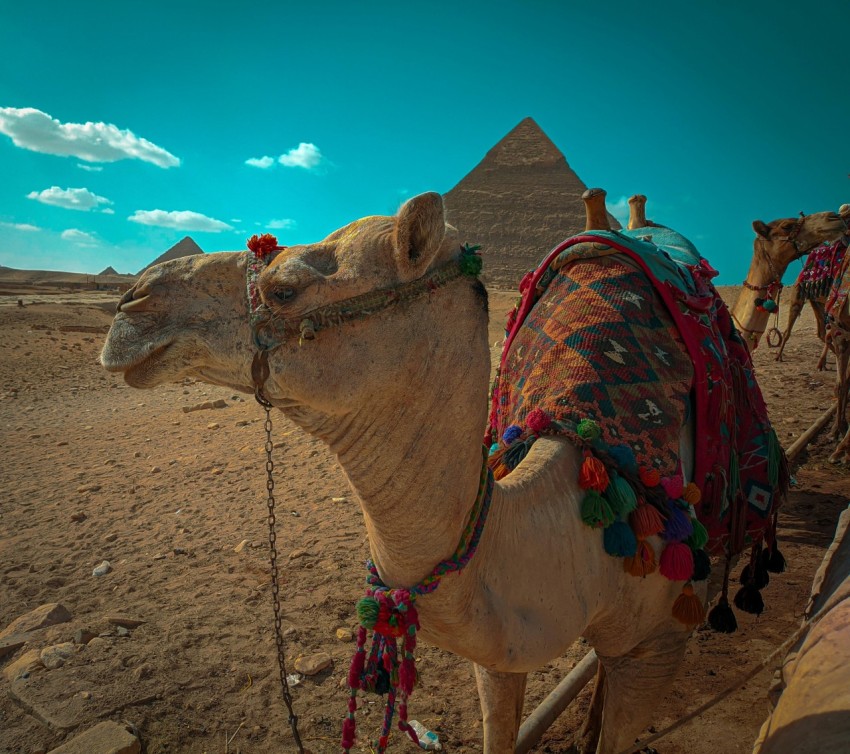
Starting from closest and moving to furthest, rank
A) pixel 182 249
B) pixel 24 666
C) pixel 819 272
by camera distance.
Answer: pixel 24 666
pixel 819 272
pixel 182 249

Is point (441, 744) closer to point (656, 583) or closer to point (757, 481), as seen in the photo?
point (656, 583)

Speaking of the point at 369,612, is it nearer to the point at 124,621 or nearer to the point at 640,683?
the point at 640,683

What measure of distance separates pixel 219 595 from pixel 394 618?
2.95m

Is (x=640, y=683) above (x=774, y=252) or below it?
below

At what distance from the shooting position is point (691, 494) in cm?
241

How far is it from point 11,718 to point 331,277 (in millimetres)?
2960

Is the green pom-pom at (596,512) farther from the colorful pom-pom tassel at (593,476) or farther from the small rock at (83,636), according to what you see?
the small rock at (83,636)

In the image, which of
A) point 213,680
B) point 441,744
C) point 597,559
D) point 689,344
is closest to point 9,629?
point 213,680

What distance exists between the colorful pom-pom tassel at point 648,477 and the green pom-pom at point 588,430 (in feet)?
0.68

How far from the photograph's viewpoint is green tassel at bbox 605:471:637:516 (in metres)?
2.11

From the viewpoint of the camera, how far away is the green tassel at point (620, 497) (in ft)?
6.93

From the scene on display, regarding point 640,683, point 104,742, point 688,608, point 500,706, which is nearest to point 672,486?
point 688,608

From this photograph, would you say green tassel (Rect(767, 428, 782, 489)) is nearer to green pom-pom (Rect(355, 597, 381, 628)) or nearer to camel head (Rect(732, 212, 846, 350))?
green pom-pom (Rect(355, 597, 381, 628))

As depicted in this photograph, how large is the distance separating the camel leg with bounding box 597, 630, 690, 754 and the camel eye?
196cm
